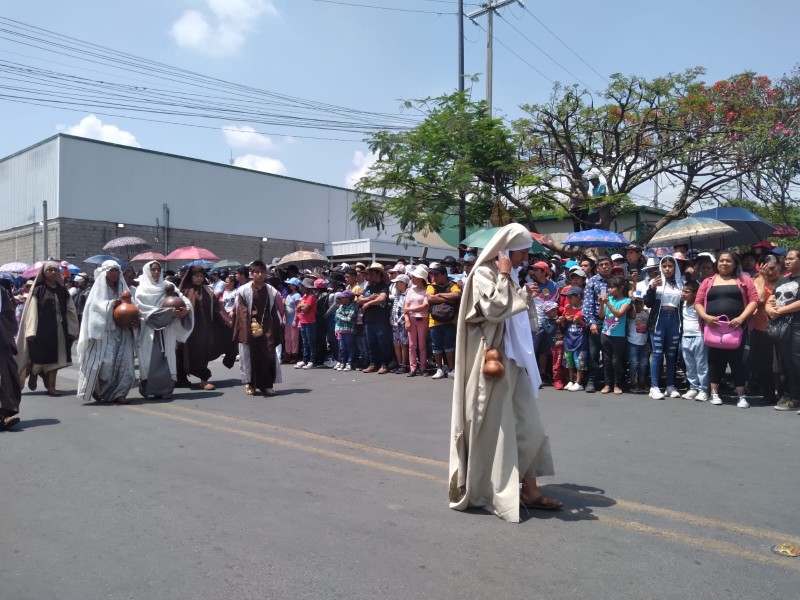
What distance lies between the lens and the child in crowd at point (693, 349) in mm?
8820

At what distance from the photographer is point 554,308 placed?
10164mm

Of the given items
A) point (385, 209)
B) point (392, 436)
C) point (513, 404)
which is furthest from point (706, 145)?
point (513, 404)

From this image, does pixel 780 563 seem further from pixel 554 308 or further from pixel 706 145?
pixel 706 145

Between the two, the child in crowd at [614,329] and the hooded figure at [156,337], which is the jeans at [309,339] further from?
the child in crowd at [614,329]

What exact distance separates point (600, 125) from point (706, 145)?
2947 millimetres

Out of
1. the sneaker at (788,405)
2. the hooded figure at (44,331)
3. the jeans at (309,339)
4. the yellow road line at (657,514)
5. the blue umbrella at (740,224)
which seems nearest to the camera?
the yellow road line at (657,514)

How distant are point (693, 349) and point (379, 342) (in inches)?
216

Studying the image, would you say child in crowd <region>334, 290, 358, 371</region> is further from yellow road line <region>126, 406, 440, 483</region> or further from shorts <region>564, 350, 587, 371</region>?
yellow road line <region>126, 406, 440, 483</region>

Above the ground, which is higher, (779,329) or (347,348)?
(779,329)

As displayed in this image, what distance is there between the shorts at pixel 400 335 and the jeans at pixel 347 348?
3.22 feet

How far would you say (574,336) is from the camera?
978 centimetres

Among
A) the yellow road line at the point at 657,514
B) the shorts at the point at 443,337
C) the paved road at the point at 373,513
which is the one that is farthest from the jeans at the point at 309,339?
the yellow road line at the point at 657,514

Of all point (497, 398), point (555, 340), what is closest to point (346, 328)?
point (555, 340)

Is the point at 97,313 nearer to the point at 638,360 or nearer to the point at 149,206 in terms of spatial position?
the point at 638,360
